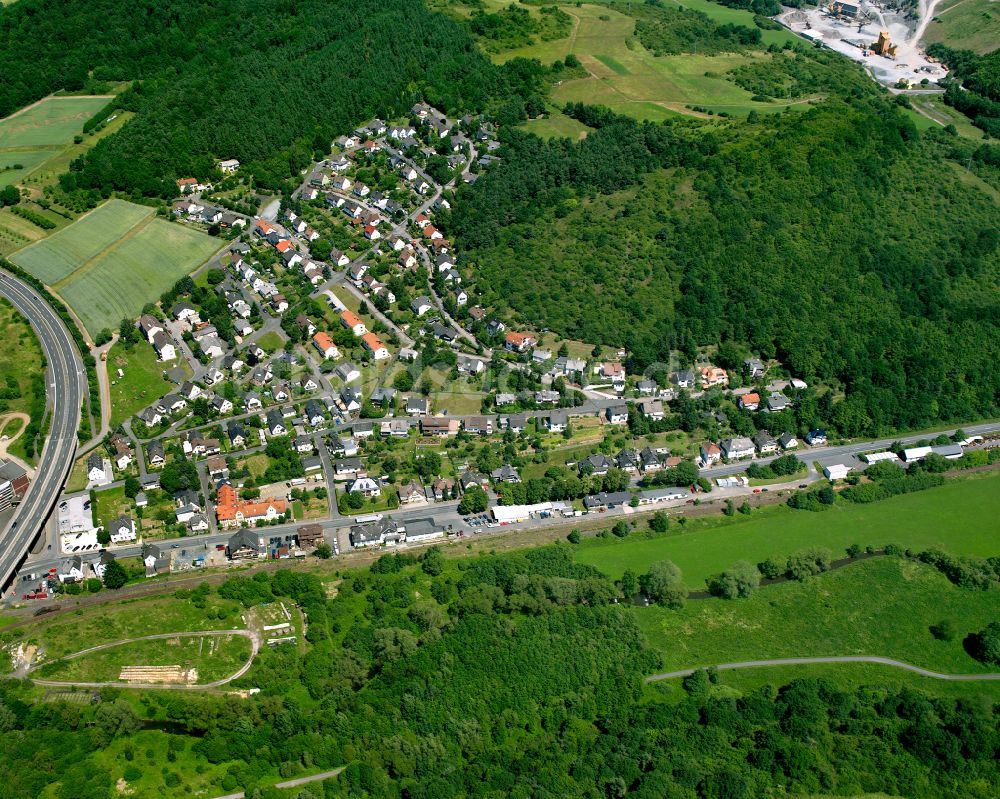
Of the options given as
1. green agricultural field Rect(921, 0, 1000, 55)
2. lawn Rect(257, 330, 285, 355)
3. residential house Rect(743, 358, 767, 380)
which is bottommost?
lawn Rect(257, 330, 285, 355)

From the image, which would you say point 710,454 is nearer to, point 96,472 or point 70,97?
point 96,472

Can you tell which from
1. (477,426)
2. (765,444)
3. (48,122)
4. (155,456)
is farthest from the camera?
(48,122)

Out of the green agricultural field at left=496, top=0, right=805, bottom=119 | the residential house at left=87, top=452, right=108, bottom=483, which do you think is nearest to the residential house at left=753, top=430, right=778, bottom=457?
the green agricultural field at left=496, top=0, right=805, bottom=119

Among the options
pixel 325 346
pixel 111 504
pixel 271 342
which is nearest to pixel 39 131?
pixel 271 342

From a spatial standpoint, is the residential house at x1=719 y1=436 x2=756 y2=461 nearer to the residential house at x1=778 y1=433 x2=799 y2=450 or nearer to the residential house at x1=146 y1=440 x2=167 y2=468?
the residential house at x1=778 y1=433 x2=799 y2=450

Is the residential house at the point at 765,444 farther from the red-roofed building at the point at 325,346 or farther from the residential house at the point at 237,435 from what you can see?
the residential house at the point at 237,435

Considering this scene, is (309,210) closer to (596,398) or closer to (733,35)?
(596,398)

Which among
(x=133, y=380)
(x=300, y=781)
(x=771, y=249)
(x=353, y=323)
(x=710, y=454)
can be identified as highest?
(x=771, y=249)
